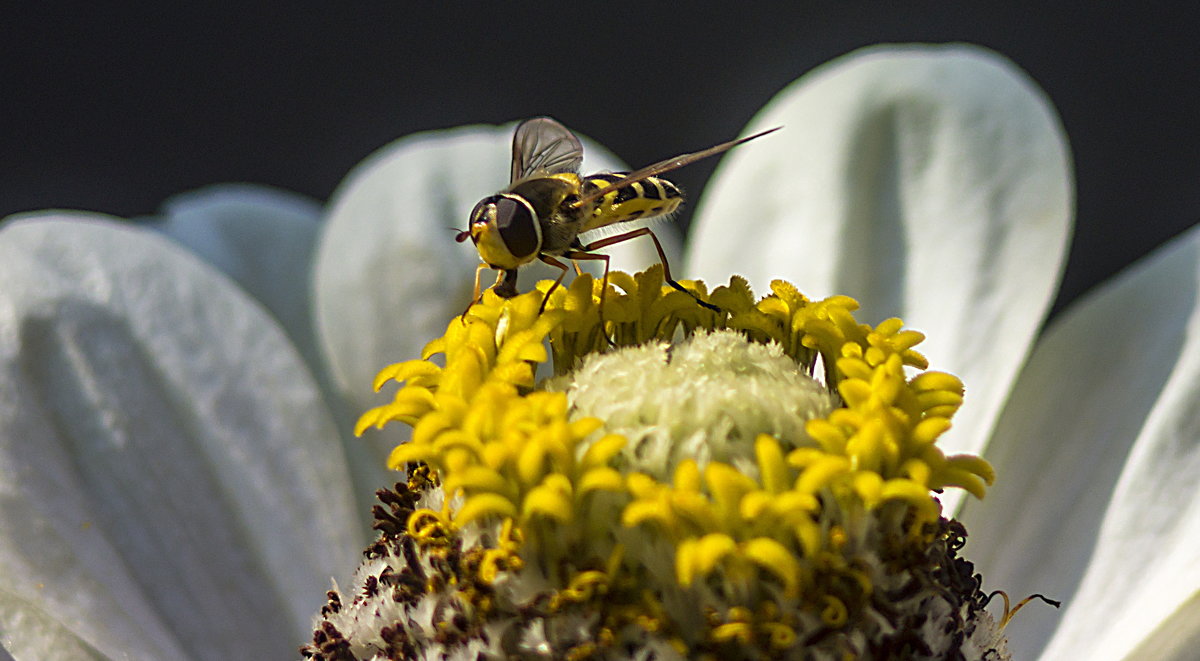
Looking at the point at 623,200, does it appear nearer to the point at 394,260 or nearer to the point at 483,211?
the point at 483,211

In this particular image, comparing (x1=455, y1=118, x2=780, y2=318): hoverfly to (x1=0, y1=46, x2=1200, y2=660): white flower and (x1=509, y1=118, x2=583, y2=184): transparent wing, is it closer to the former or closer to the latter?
(x1=509, y1=118, x2=583, y2=184): transparent wing

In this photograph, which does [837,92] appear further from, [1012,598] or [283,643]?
[283,643]

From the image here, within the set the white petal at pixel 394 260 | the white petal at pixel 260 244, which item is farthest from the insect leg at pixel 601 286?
the white petal at pixel 260 244

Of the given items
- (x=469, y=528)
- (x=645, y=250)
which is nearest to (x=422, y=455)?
(x=469, y=528)

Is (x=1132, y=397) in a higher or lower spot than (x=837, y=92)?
lower

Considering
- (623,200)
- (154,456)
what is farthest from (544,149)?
(154,456)

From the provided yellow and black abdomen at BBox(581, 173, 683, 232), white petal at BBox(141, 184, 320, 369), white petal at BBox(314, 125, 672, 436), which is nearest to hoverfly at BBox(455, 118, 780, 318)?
yellow and black abdomen at BBox(581, 173, 683, 232)
